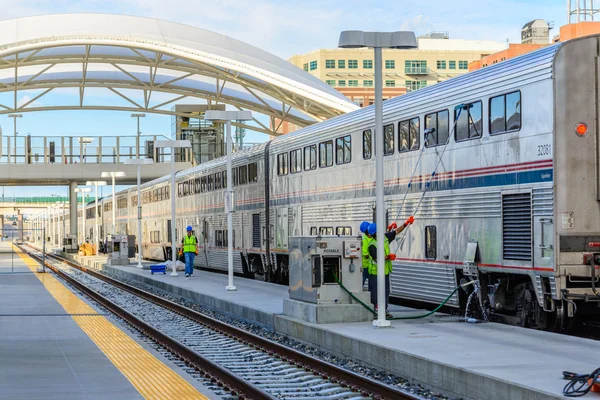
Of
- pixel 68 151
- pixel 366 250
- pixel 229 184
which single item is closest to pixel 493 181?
pixel 366 250

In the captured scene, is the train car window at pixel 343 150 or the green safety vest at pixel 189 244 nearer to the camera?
the train car window at pixel 343 150

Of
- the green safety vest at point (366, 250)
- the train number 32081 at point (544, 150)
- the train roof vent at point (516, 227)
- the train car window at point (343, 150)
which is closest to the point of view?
the train number 32081 at point (544, 150)

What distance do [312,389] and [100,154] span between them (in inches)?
2202

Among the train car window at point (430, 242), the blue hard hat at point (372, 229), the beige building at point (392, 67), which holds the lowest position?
the train car window at point (430, 242)

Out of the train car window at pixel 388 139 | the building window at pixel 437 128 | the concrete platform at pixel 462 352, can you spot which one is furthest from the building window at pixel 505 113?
the train car window at pixel 388 139

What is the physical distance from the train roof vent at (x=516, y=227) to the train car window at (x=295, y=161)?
10969mm

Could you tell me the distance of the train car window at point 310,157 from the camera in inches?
959

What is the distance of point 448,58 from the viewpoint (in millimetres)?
145000

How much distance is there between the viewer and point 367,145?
20.6 meters

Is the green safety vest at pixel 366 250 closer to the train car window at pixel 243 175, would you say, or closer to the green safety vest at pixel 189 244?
the train car window at pixel 243 175

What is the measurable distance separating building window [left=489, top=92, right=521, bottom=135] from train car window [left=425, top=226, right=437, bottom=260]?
2.65 meters

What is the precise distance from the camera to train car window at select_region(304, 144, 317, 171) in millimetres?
24359

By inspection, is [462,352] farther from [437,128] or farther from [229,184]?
[229,184]

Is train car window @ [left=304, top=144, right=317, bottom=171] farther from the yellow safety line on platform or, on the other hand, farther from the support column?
the support column
